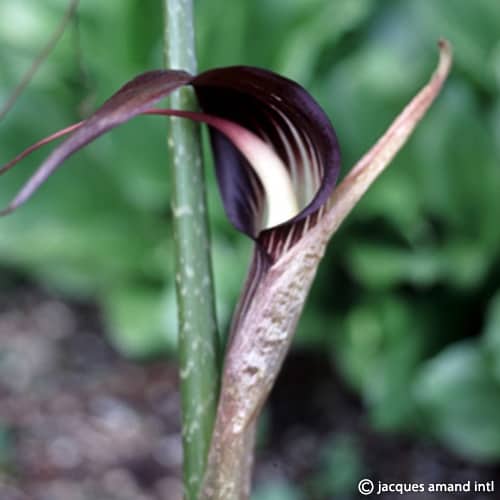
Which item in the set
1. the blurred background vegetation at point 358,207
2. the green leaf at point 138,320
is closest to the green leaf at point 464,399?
the blurred background vegetation at point 358,207

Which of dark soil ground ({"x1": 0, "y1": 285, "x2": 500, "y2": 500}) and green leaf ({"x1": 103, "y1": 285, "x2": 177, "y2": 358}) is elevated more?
green leaf ({"x1": 103, "y1": 285, "x2": 177, "y2": 358})

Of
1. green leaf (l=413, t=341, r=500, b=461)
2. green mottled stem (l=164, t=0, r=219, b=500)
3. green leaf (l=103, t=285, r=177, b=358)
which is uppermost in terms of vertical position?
green leaf (l=103, t=285, r=177, b=358)

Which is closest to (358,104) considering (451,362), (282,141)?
(451,362)

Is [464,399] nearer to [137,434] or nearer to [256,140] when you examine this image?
[137,434]

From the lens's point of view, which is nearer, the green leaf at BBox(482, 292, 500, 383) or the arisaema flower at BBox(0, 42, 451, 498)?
the arisaema flower at BBox(0, 42, 451, 498)

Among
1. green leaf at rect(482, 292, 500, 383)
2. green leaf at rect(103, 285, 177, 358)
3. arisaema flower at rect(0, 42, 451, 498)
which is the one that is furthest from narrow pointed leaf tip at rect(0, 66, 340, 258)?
green leaf at rect(103, 285, 177, 358)

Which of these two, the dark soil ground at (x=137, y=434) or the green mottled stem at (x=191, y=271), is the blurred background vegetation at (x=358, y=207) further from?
the green mottled stem at (x=191, y=271)

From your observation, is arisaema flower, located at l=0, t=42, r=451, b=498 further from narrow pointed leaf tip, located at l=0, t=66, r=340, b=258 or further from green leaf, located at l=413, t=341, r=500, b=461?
green leaf, located at l=413, t=341, r=500, b=461

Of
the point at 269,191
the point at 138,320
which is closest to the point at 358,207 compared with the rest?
the point at 138,320
